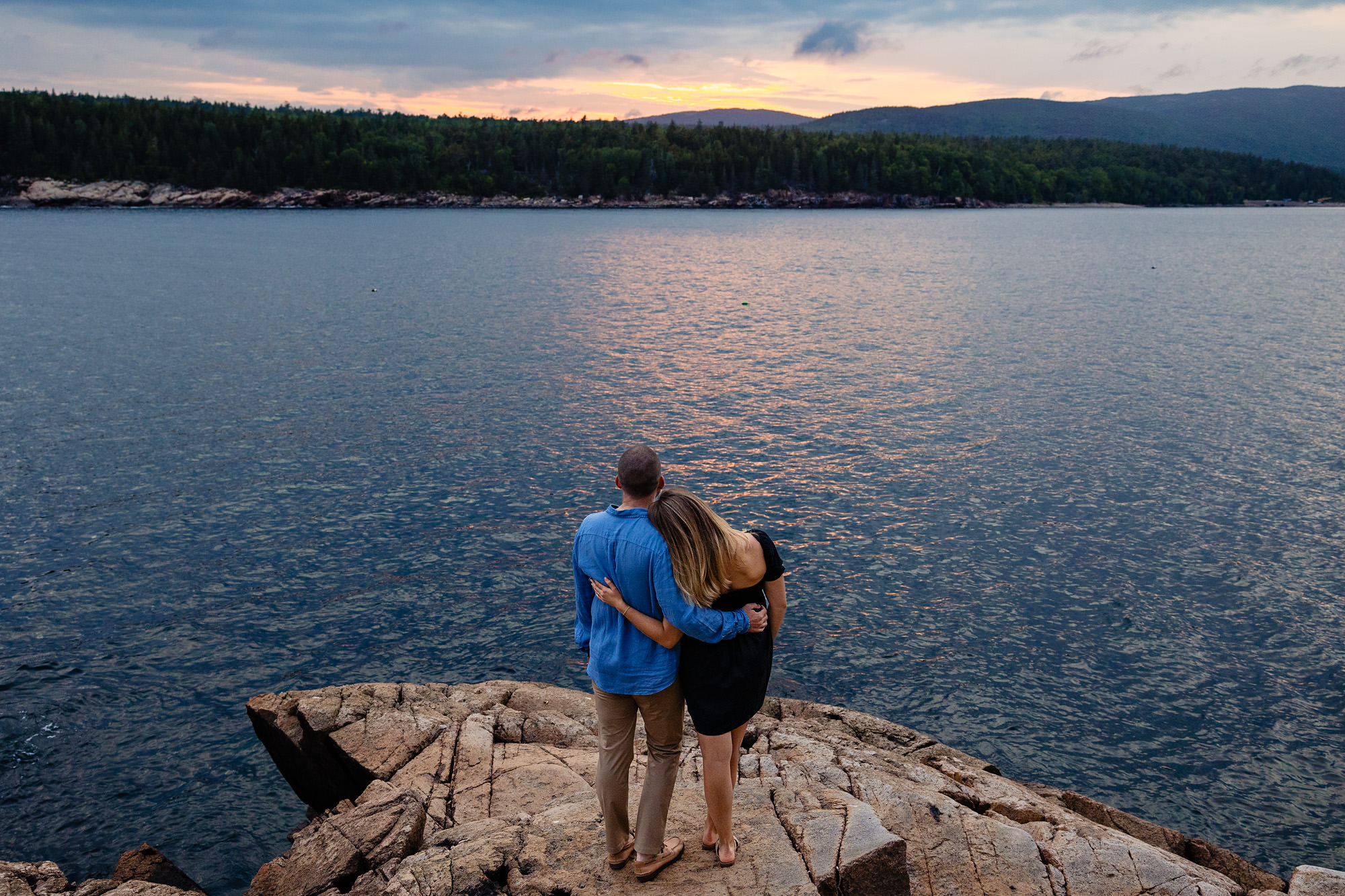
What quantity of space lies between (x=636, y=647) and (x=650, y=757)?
3.06 ft

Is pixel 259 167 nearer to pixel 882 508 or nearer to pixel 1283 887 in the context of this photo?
pixel 882 508

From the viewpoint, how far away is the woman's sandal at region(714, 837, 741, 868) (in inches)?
260

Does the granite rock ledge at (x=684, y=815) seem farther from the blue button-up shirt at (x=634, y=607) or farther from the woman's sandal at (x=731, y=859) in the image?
the blue button-up shirt at (x=634, y=607)

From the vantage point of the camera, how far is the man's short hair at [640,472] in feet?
19.8

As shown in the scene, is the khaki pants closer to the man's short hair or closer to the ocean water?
the man's short hair

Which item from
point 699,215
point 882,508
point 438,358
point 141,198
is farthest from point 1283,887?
point 141,198

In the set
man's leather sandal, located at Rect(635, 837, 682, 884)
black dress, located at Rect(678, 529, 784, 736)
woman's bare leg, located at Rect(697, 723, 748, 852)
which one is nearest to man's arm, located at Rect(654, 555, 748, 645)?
black dress, located at Rect(678, 529, 784, 736)

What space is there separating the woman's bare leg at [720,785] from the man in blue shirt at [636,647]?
0.27 metres

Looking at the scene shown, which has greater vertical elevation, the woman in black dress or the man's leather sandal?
the woman in black dress

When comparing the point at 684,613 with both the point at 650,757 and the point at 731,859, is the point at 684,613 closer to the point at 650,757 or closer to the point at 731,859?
the point at 650,757

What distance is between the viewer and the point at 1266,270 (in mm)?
81500

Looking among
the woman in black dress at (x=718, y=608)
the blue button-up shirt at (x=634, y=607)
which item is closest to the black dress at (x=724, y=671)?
the woman in black dress at (x=718, y=608)

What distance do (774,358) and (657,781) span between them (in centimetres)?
3508

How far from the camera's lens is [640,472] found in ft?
19.9
